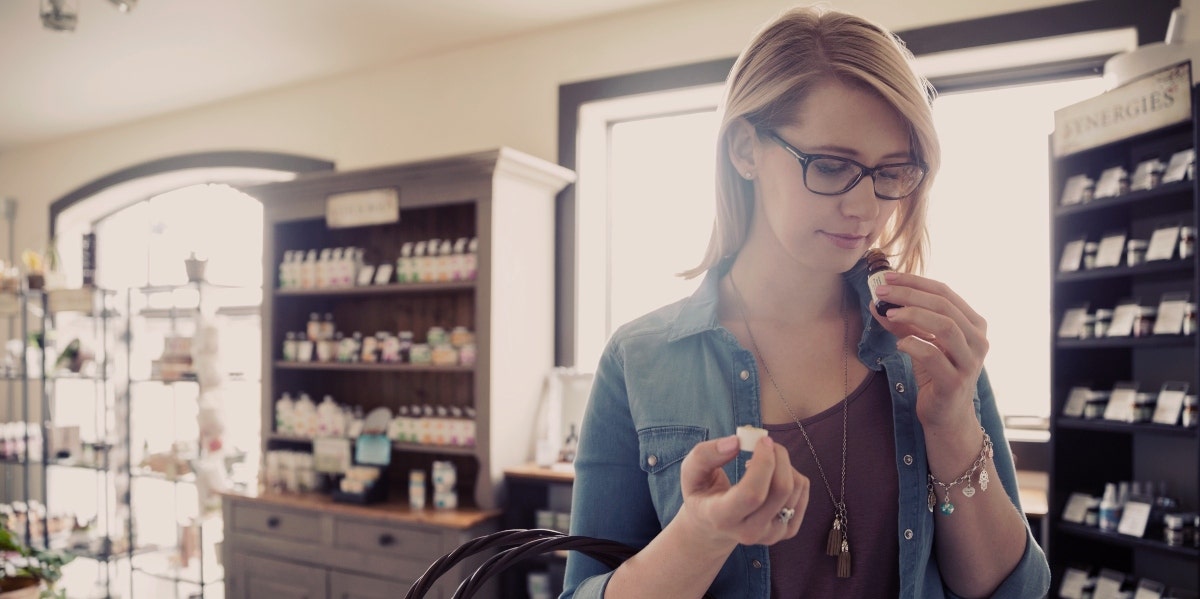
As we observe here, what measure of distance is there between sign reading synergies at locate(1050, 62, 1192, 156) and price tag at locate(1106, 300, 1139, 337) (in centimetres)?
54

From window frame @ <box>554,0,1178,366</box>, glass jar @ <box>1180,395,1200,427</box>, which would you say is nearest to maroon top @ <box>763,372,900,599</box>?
glass jar @ <box>1180,395,1200,427</box>

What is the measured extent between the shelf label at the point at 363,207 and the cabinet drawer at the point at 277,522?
137cm

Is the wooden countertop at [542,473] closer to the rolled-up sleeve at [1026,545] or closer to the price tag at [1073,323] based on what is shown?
the price tag at [1073,323]

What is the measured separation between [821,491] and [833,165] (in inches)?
15.1

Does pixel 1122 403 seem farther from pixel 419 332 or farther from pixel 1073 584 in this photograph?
pixel 419 332

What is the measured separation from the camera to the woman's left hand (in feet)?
2.64

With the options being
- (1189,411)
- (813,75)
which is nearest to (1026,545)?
(813,75)

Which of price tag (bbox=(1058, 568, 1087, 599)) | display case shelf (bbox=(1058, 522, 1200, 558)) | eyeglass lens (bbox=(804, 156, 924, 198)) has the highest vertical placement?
eyeglass lens (bbox=(804, 156, 924, 198))

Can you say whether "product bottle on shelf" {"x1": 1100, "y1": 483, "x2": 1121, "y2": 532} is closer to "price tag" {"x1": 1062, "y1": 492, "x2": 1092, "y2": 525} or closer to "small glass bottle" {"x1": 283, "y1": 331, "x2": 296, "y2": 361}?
"price tag" {"x1": 1062, "y1": 492, "x2": 1092, "y2": 525}

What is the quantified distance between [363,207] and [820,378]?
3034mm

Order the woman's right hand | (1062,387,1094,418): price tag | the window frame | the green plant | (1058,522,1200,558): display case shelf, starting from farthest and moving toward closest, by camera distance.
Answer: the window frame, (1062,387,1094,418): price tag, (1058,522,1200,558): display case shelf, the green plant, the woman's right hand

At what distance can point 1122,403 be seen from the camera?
2480 millimetres

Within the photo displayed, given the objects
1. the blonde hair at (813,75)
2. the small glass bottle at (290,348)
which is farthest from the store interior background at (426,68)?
the blonde hair at (813,75)

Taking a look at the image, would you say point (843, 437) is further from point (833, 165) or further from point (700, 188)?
point (700, 188)
